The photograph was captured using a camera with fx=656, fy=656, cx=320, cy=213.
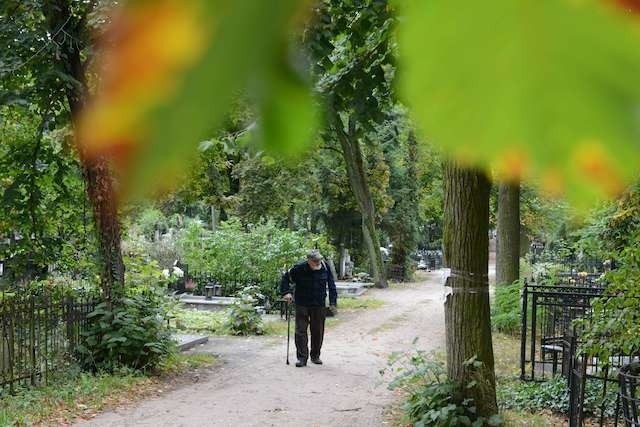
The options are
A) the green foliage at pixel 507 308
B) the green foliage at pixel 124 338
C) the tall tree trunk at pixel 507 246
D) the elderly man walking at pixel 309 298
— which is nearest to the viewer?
the green foliage at pixel 124 338

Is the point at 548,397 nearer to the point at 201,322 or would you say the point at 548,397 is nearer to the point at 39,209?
the point at 39,209

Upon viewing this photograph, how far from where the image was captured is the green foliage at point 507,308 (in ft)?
40.5

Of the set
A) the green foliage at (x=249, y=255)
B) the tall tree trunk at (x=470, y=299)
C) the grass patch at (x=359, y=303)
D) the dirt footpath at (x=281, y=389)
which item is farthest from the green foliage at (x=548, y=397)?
the grass patch at (x=359, y=303)

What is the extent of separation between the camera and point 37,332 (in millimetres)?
9359

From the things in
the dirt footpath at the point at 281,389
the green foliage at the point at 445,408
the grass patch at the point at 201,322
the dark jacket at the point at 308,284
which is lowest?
the dirt footpath at the point at 281,389

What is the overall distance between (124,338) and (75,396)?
4.85 ft

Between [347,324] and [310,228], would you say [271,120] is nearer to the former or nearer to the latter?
[347,324]

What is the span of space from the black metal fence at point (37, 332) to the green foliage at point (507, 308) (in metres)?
7.42

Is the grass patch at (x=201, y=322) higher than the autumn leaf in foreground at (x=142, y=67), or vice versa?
the autumn leaf in foreground at (x=142, y=67)

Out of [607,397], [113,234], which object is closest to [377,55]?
[607,397]

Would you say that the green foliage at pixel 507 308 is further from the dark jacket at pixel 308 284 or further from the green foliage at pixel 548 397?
the dark jacket at pixel 308 284

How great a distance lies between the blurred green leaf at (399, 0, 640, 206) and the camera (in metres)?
0.22

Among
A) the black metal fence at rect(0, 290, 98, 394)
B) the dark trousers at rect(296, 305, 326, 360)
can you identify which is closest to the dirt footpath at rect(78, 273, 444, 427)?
the dark trousers at rect(296, 305, 326, 360)

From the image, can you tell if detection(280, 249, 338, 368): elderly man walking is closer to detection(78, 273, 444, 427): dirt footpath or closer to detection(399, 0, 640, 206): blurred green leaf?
detection(78, 273, 444, 427): dirt footpath
